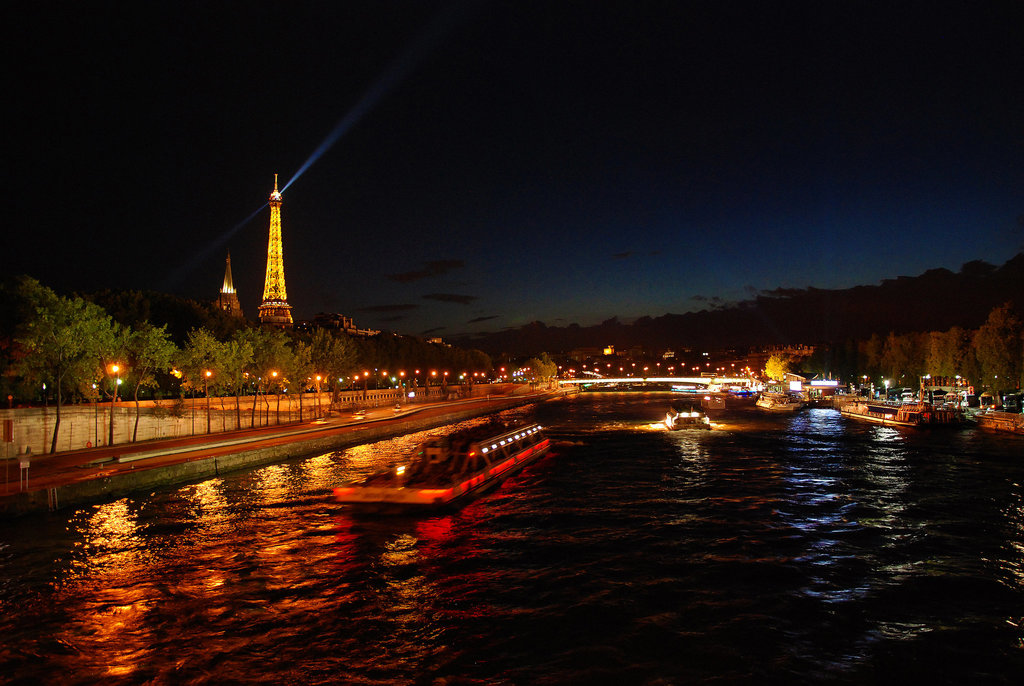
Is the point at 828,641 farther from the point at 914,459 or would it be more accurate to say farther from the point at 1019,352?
the point at 1019,352

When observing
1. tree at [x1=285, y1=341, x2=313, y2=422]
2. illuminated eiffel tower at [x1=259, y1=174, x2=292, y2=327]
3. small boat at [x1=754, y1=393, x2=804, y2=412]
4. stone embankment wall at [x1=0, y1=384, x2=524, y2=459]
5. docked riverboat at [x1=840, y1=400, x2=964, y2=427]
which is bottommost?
small boat at [x1=754, y1=393, x2=804, y2=412]

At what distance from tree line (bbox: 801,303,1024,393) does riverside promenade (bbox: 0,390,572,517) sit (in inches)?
2696

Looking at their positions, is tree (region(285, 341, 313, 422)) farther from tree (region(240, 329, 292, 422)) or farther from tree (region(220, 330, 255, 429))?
tree (region(220, 330, 255, 429))

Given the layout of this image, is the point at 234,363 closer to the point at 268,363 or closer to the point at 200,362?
the point at 200,362

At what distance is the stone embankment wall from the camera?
37.2 metres

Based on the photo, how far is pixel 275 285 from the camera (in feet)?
570

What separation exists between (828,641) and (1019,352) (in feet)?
251

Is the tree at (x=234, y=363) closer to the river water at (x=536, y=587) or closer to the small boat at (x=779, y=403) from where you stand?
the river water at (x=536, y=587)

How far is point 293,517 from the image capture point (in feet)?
85.7

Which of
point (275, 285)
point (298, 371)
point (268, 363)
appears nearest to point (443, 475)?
point (268, 363)

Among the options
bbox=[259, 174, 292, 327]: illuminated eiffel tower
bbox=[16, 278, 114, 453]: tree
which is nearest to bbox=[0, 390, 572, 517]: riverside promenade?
bbox=[16, 278, 114, 453]: tree

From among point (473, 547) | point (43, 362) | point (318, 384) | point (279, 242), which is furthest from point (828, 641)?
point (279, 242)

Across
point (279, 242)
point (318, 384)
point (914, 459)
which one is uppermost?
point (279, 242)

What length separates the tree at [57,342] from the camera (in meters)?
36.2
